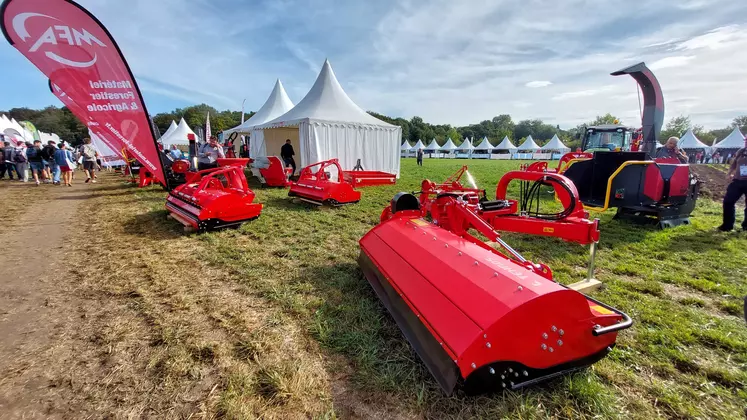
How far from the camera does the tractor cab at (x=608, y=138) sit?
10.9 m

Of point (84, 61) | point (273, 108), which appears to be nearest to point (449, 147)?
point (273, 108)

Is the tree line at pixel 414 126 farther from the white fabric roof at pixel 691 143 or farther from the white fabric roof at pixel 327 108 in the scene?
the white fabric roof at pixel 327 108

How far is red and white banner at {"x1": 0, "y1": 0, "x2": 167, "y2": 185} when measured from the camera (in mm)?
6223

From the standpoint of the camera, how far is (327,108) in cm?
1381

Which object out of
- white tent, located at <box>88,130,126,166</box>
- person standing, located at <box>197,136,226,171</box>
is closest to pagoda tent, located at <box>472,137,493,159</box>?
white tent, located at <box>88,130,126,166</box>

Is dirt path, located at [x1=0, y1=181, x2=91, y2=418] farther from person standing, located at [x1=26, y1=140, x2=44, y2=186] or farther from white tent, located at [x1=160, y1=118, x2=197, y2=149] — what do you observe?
white tent, located at [x1=160, y1=118, x2=197, y2=149]

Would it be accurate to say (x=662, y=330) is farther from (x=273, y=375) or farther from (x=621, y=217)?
(x=621, y=217)

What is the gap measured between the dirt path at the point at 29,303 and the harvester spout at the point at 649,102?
35.5 ft

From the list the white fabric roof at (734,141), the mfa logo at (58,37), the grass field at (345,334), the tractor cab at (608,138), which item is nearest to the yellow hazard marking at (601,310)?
the grass field at (345,334)

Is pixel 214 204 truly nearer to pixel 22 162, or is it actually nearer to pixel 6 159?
pixel 22 162

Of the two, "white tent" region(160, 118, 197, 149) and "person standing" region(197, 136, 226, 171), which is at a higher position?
"white tent" region(160, 118, 197, 149)

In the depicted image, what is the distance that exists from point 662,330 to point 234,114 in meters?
95.2

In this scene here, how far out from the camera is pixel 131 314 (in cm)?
308

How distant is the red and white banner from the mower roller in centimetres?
803
